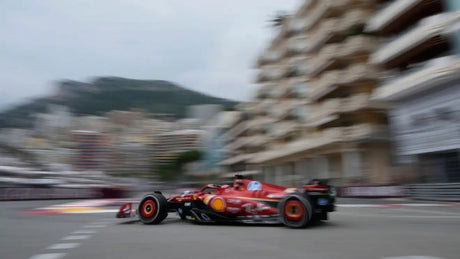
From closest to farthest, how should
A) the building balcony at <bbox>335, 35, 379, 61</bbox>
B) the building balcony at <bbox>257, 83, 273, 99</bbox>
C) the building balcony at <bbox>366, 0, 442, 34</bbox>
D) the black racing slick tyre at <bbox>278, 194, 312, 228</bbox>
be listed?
the black racing slick tyre at <bbox>278, 194, 312, 228</bbox>
the building balcony at <bbox>366, 0, 442, 34</bbox>
the building balcony at <bbox>335, 35, 379, 61</bbox>
the building balcony at <bbox>257, 83, 273, 99</bbox>

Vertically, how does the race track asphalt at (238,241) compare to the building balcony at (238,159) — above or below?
below

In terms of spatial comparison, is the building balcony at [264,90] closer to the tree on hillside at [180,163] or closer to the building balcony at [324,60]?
the building balcony at [324,60]

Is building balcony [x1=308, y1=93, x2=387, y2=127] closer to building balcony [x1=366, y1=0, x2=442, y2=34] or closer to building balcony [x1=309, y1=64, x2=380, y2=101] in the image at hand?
building balcony [x1=309, y1=64, x2=380, y2=101]

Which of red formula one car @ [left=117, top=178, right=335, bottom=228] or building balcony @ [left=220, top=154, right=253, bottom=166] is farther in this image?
building balcony @ [left=220, top=154, right=253, bottom=166]

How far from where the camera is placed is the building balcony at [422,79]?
1780 centimetres

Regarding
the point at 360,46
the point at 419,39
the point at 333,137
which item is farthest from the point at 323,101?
the point at 419,39

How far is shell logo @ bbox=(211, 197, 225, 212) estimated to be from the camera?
8898mm

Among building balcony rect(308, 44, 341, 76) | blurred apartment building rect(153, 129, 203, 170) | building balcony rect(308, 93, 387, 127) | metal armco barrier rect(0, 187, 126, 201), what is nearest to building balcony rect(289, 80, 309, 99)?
building balcony rect(308, 44, 341, 76)

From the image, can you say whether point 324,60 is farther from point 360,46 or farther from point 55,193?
point 55,193

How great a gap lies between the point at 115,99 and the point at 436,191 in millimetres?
150606

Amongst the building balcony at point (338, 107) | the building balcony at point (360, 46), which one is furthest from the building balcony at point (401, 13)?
the building balcony at point (338, 107)

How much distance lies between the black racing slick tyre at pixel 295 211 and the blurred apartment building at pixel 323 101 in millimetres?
20176

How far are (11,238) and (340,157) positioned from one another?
29.2 metres

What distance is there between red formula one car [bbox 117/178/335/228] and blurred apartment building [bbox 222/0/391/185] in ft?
64.5
